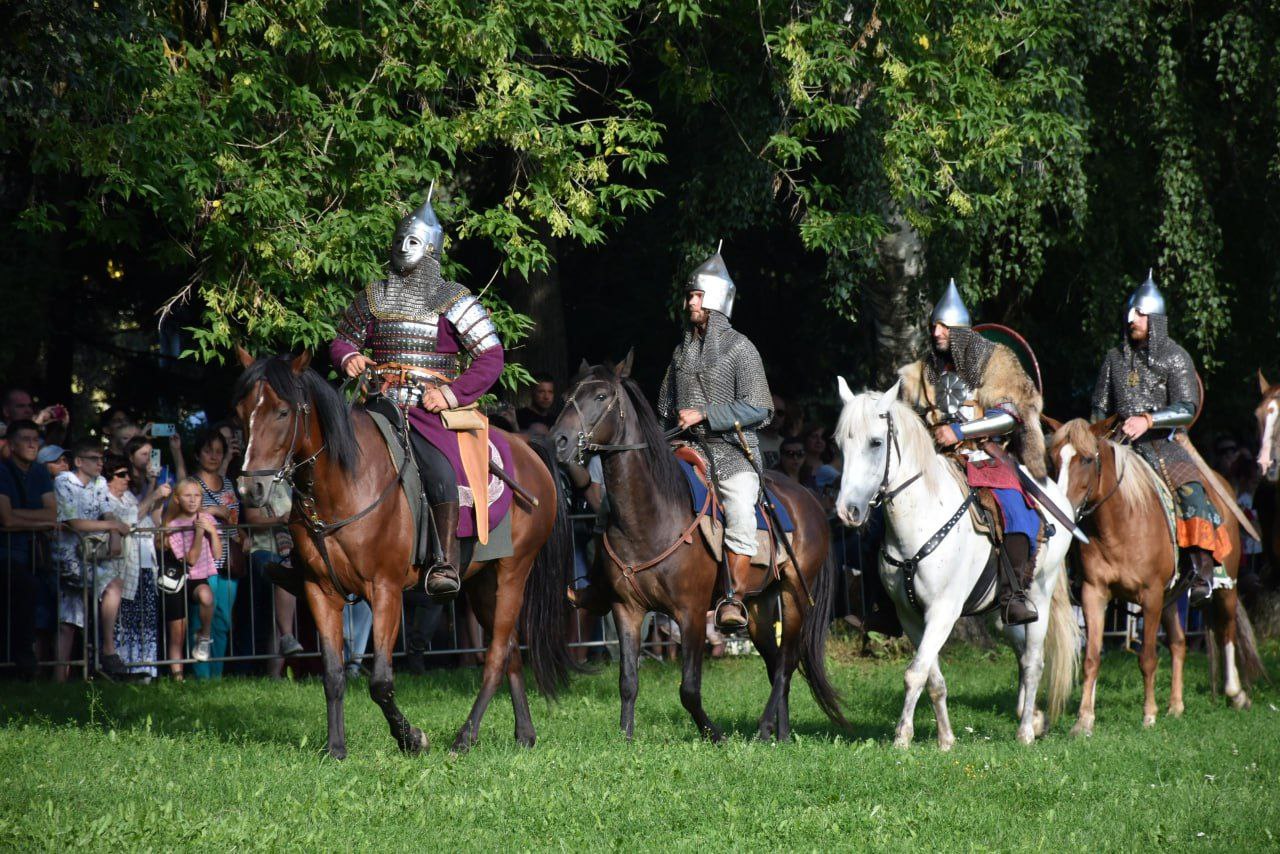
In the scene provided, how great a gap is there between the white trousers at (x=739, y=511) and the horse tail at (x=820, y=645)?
0.74 meters

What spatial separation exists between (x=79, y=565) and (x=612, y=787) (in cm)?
683

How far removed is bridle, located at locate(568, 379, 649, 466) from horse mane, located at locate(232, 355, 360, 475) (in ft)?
4.40

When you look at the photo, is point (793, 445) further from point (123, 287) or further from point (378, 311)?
point (123, 287)

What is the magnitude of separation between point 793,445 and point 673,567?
224 inches

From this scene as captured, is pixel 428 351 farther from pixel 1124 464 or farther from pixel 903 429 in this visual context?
pixel 1124 464

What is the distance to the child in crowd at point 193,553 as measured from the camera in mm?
13219

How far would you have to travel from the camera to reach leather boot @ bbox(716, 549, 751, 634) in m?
10.1

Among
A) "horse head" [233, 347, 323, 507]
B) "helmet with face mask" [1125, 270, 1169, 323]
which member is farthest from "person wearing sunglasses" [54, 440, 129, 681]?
"helmet with face mask" [1125, 270, 1169, 323]

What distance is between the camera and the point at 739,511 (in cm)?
1032

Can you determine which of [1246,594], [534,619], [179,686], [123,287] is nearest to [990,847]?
[534,619]

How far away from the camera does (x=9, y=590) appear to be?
12.7m

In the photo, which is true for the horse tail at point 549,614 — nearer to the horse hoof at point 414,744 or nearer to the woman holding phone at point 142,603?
the horse hoof at point 414,744

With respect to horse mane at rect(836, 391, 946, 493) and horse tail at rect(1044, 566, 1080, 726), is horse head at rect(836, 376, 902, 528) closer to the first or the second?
horse mane at rect(836, 391, 946, 493)

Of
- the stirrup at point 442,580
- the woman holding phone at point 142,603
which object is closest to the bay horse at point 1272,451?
the stirrup at point 442,580
